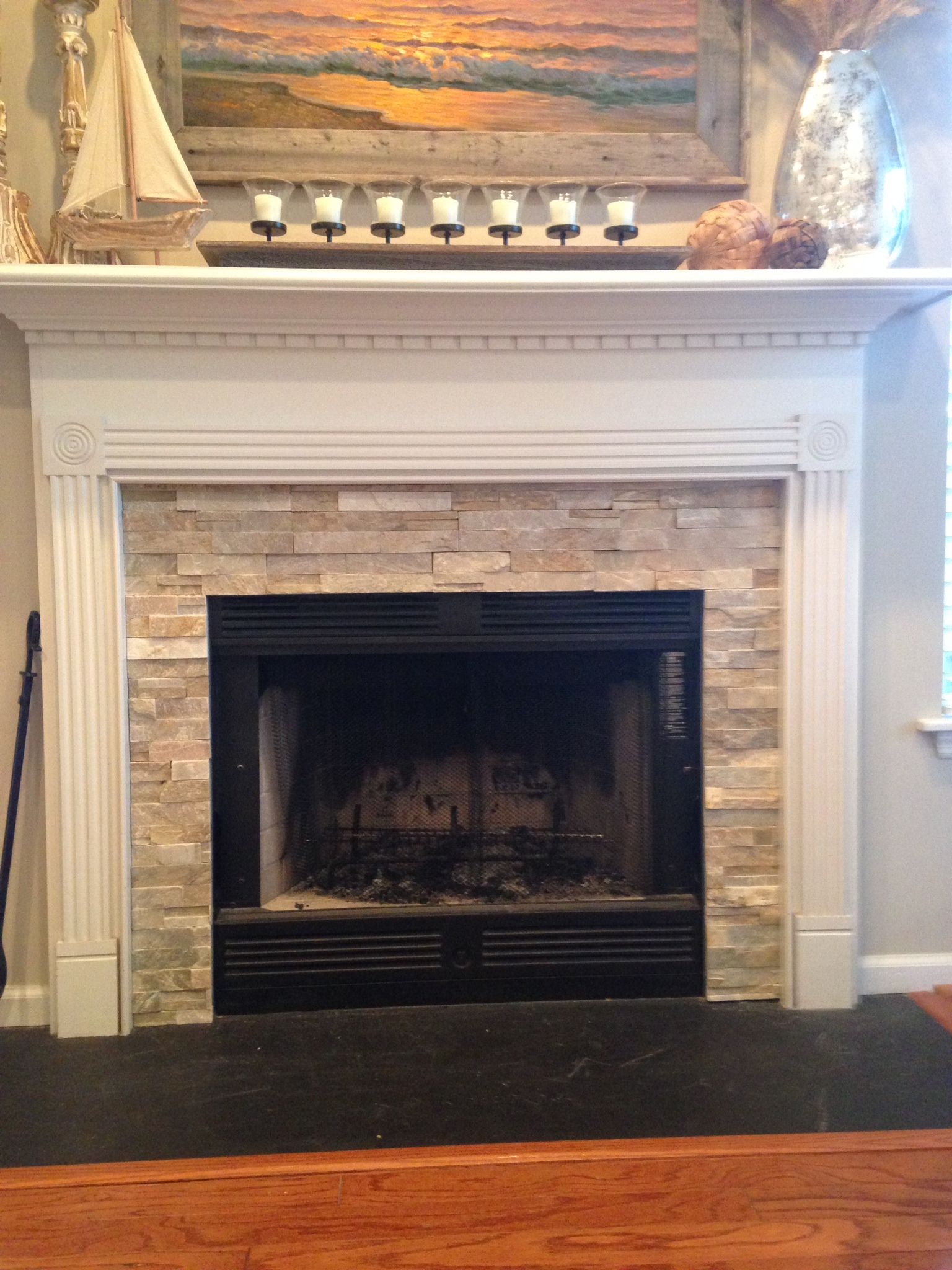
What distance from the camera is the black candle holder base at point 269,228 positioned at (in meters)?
1.77

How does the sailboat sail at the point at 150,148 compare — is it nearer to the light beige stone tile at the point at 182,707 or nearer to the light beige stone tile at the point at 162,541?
the light beige stone tile at the point at 162,541

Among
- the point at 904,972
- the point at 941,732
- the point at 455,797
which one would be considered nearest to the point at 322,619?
the point at 455,797

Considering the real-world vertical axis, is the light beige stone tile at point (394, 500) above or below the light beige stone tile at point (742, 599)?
above

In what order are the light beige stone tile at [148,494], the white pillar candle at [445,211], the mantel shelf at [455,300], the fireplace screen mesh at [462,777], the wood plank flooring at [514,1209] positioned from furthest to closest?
the fireplace screen mesh at [462,777]
the light beige stone tile at [148,494]
the white pillar candle at [445,211]
the mantel shelf at [455,300]
the wood plank flooring at [514,1209]

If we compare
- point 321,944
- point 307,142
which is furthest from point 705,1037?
point 307,142

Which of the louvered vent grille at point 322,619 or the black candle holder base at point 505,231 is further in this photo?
the louvered vent grille at point 322,619

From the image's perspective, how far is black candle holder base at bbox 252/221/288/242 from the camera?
5.80 ft

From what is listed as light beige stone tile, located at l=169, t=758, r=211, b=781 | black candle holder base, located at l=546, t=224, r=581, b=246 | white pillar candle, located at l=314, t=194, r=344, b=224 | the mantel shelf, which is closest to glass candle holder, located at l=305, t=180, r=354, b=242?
white pillar candle, located at l=314, t=194, r=344, b=224

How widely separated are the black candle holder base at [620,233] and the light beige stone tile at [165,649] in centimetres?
113

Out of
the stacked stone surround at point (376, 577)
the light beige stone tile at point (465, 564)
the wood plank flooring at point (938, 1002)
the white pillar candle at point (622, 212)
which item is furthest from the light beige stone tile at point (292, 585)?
the wood plank flooring at point (938, 1002)

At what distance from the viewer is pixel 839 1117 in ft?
5.25

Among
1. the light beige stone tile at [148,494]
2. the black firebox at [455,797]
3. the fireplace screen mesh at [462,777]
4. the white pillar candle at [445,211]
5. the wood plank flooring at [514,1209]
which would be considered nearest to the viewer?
the wood plank flooring at [514,1209]

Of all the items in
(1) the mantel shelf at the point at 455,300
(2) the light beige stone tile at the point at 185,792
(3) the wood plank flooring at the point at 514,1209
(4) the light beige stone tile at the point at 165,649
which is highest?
(1) the mantel shelf at the point at 455,300

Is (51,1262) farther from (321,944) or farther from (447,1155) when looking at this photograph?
(321,944)
